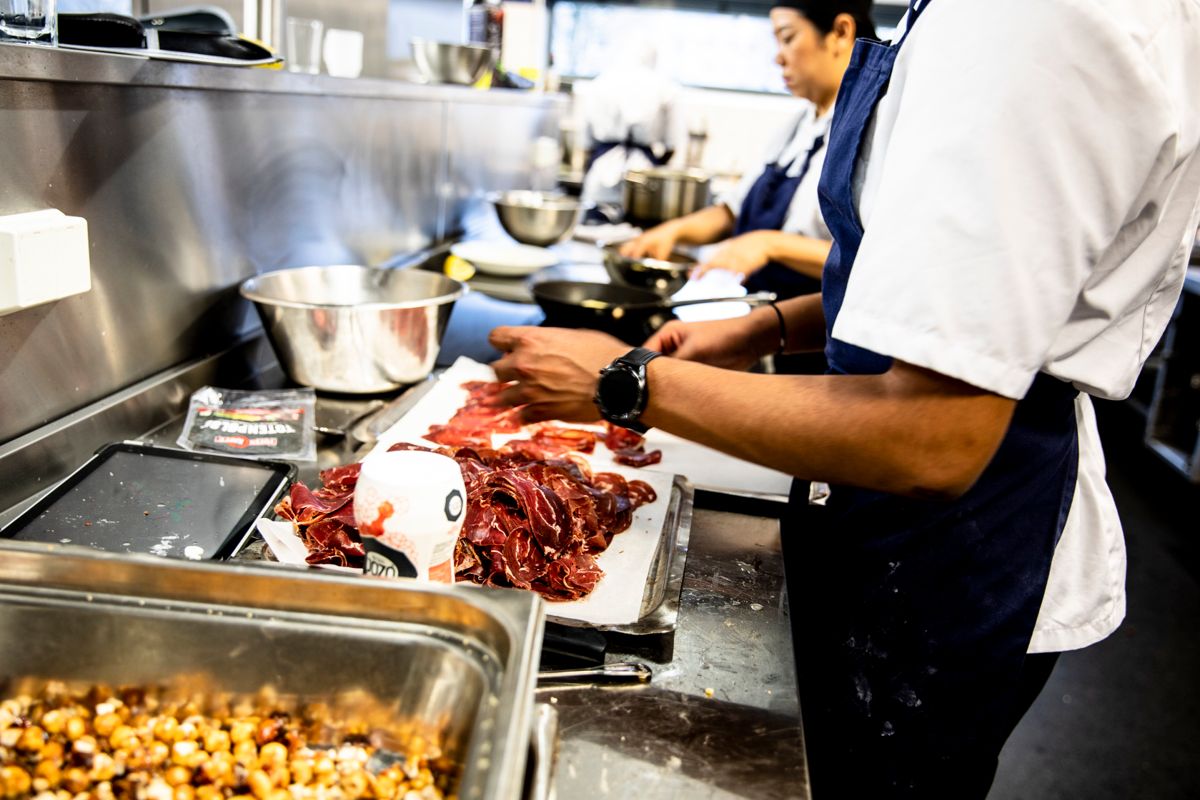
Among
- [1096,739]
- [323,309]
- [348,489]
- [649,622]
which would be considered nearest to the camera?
[649,622]

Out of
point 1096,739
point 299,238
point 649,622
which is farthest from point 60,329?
point 1096,739

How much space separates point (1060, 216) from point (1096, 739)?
276cm

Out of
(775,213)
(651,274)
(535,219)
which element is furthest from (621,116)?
(651,274)

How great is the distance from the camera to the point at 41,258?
1.22 meters

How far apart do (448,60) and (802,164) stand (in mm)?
1369

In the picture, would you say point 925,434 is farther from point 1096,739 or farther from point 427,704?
point 1096,739

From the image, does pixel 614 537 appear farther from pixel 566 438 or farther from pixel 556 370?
pixel 566 438

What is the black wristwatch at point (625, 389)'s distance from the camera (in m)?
1.26

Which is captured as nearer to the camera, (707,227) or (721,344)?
(721,344)

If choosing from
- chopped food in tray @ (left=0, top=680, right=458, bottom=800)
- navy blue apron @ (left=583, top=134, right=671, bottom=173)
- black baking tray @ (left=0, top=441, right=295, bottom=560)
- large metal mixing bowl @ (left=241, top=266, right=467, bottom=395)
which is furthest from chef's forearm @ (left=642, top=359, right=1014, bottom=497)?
navy blue apron @ (left=583, top=134, right=671, bottom=173)

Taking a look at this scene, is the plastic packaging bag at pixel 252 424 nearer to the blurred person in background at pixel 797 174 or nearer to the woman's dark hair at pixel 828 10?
the blurred person in background at pixel 797 174

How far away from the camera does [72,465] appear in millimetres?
1412

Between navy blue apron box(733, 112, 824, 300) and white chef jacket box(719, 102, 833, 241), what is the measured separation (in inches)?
0.8

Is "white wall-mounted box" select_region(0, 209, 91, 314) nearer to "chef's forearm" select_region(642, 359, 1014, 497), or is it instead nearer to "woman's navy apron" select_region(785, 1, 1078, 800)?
"chef's forearm" select_region(642, 359, 1014, 497)
